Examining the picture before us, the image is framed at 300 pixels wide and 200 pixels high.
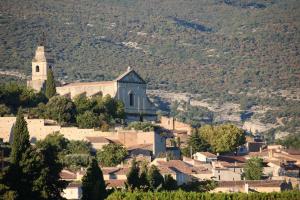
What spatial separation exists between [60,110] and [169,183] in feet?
48.0

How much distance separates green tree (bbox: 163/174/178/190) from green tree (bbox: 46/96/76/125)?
44.0 feet

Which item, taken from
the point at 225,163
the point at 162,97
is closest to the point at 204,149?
the point at 225,163

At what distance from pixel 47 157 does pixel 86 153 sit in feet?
64.9

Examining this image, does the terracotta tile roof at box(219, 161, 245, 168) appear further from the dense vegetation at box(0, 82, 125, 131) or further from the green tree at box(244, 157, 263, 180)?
the dense vegetation at box(0, 82, 125, 131)

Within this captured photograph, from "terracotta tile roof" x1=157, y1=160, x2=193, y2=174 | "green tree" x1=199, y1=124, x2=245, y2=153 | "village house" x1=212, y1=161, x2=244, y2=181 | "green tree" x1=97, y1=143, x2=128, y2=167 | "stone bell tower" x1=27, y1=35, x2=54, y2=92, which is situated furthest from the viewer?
"stone bell tower" x1=27, y1=35, x2=54, y2=92

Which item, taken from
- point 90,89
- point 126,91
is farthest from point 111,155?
point 90,89

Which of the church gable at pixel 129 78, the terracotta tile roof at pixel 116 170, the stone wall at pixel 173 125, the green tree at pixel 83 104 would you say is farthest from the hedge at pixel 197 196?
the church gable at pixel 129 78

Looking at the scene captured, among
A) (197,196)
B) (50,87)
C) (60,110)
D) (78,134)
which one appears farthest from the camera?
(50,87)

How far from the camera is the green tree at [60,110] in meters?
103

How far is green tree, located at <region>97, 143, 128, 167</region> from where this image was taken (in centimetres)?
9650

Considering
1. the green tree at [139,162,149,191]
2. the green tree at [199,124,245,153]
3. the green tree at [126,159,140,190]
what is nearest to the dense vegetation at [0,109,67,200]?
the green tree at [126,159,140,190]

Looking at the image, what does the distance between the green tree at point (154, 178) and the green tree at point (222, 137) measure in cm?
2070

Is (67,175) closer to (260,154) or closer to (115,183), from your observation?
(115,183)

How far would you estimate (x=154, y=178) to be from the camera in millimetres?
88438
